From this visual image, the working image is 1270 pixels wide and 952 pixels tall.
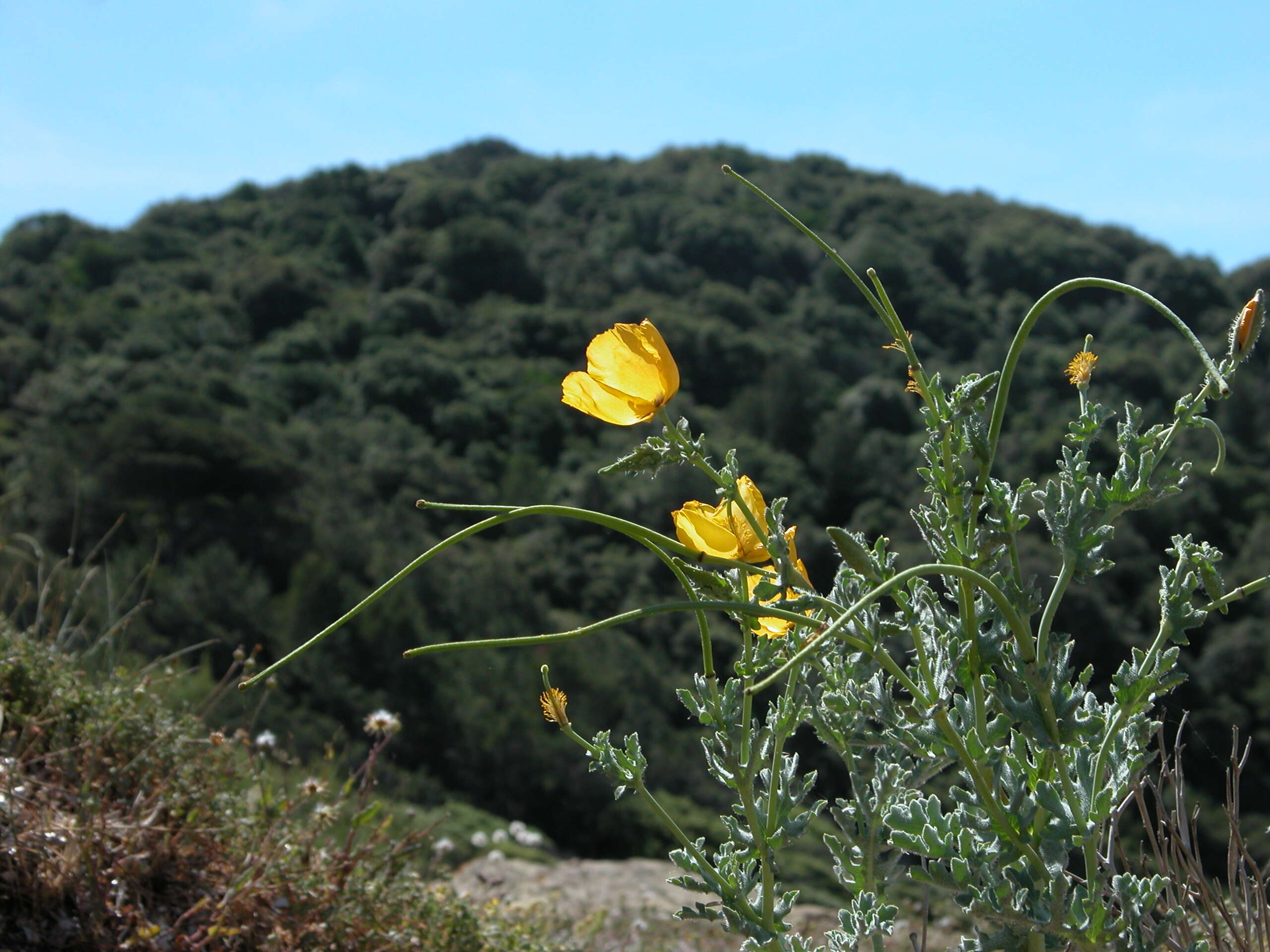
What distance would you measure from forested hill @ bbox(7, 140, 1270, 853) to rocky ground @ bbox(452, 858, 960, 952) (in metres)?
6.55

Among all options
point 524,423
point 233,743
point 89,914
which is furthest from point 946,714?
point 524,423

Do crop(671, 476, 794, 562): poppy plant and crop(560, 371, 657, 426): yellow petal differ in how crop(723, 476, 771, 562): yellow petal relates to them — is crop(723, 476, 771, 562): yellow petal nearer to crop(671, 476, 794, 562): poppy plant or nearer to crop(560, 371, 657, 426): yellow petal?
crop(671, 476, 794, 562): poppy plant

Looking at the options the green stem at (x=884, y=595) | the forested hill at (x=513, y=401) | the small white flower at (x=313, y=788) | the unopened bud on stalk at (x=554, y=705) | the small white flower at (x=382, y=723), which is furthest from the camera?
the forested hill at (x=513, y=401)

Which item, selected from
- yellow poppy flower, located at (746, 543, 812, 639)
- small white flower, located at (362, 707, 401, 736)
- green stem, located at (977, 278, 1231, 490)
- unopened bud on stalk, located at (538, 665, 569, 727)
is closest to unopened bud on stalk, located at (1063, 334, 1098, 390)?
green stem, located at (977, 278, 1231, 490)

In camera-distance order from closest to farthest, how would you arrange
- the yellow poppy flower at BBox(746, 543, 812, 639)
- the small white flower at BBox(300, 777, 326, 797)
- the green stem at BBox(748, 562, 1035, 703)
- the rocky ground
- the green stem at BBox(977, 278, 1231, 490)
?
the green stem at BBox(748, 562, 1035, 703) → the green stem at BBox(977, 278, 1231, 490) → the yellow poppy flower at BBox(746, 543, 812, 639) → the small white flower at BBox(300, 777, 326, 797) → the rocky ground

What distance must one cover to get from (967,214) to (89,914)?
44695mm

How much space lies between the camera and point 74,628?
2.75 metres

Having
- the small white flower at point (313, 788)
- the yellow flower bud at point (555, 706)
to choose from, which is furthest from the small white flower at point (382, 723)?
the yellow flower bud at point (555, 706)

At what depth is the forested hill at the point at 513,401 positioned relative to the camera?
60.4 ft

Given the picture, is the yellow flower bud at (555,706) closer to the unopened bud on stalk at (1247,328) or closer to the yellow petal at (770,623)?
the yellow petal at (770,623)

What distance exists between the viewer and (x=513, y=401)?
30109mm

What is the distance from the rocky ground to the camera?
330 cm

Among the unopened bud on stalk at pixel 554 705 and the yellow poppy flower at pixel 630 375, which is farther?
the unopened bud on stalk at pixel 554 705

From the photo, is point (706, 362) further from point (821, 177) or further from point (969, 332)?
point (821, 177)
